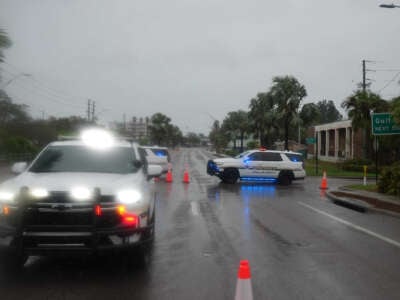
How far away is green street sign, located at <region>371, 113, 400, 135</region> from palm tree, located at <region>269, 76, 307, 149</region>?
28.1 metres

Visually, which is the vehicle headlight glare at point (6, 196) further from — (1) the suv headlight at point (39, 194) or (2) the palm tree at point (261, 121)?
(2) the palm tree at point (261, 121)

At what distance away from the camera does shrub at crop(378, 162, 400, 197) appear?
1764 cm

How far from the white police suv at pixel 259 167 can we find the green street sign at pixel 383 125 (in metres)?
7.37

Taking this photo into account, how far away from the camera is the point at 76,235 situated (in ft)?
20.7

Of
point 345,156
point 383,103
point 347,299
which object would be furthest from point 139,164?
point 345,156

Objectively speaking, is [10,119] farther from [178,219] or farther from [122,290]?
[122,290]

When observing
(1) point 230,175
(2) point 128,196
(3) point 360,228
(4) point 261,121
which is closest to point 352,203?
(3) point 360,228

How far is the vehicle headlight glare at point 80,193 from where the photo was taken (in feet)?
21.1

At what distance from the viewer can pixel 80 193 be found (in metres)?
6.43

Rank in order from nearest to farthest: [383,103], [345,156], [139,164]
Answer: [139,164]
[383,103]
[345,156]

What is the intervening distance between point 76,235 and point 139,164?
7.36 ft

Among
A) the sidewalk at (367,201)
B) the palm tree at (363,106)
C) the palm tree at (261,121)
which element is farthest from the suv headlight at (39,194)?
the palm tree at (261,121)

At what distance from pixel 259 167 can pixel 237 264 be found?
1756 cm

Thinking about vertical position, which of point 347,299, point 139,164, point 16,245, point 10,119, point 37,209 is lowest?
point 347,299
